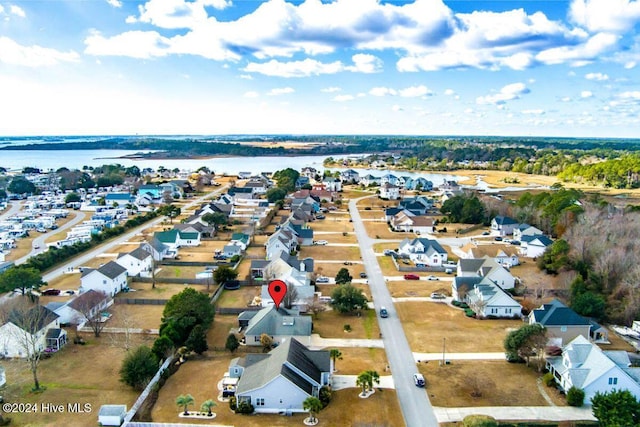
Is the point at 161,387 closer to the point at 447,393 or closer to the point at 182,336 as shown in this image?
the point at 182,336

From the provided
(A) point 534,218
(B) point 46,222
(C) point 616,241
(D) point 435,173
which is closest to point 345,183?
(D) point 435,173

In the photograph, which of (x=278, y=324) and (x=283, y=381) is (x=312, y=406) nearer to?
(x=283, y=381)

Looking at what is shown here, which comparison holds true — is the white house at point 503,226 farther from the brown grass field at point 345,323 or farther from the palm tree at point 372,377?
the palm tree at point 372,377

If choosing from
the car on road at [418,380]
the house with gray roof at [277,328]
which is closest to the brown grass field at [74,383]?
the house with gray roof at [277,328]

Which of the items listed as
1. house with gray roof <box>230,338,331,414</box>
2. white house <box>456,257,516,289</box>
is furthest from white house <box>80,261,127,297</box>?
white house <box>456,257,516,289</box>

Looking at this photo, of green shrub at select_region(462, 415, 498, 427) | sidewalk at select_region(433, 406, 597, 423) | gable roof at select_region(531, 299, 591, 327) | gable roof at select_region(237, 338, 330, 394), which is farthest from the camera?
gable roof at select_region(531, 299, 591, 327)

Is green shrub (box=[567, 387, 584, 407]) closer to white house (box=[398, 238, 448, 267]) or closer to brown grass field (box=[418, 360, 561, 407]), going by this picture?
brown grass field (box=[418, 360, 561, 407])
